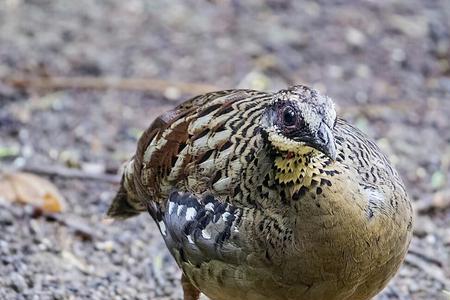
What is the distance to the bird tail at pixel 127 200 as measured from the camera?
517 centimetres

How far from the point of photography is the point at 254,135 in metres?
4.40

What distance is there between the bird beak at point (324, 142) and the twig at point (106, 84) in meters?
3.64

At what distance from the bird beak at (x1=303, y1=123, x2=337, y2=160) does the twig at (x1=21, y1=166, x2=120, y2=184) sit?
2.67 metres

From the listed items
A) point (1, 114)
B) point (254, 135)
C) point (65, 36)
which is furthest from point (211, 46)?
point (254, 135)

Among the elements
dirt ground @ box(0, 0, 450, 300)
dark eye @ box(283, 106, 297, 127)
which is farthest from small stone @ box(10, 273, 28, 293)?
dark eye @ box(283, 106, 297, 127)

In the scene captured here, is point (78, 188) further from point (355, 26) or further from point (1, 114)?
point (355, 26)

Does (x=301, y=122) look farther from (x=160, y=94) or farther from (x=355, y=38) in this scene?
(x=355, y=38)

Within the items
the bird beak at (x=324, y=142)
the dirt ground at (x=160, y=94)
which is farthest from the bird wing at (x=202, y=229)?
the dirt ground at (x=160, y=94)

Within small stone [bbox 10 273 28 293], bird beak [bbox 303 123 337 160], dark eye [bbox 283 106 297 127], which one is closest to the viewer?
bird beak [bbox 303 123 337 160]

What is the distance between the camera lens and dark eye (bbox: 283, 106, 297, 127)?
4.03 m

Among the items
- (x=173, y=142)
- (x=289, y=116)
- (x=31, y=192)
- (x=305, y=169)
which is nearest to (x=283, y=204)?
(x=305, y=169)

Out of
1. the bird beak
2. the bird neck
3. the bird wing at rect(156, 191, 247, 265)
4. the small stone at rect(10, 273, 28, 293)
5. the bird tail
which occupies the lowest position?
the small stone at rect(10, 273, 28, 293)

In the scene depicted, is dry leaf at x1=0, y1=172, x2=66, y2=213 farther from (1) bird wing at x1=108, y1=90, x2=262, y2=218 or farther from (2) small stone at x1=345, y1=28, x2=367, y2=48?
(2) small stone at x1=345, y1=28, x2=367, y2=48

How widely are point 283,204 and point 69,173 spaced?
103 inches
